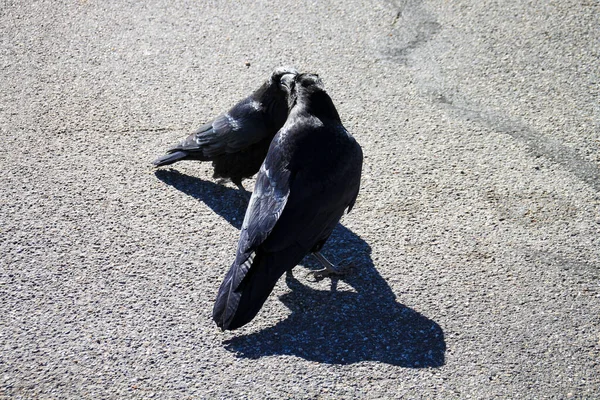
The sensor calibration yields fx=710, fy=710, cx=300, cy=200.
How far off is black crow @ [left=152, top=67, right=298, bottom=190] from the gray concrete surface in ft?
0.86

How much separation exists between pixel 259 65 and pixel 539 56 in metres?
2.84

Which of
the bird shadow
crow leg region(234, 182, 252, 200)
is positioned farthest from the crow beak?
the bird shadow

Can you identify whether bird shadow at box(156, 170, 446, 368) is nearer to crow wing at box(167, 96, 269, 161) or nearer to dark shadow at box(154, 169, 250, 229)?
dark shadow at box(154, 169, 250, 229)

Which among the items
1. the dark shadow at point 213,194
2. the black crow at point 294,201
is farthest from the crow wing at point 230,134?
the black crow at point 294,201

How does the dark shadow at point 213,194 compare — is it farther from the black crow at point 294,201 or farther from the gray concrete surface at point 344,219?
the black crow at point 294,201

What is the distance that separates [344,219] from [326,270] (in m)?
0.65

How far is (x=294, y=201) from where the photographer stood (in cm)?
433

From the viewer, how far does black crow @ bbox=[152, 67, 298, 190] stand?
536cm

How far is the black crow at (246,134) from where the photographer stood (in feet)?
17.6

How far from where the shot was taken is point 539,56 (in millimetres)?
7191

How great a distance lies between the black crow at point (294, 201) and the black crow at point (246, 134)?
42 centimetres

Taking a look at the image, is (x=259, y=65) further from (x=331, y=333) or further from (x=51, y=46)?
(x=331, y=333)

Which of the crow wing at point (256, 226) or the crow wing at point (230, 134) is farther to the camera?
the crow wing at point (230, 134)

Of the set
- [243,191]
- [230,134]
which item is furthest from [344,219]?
[230,134]
